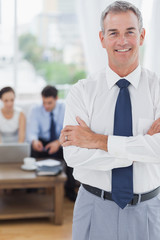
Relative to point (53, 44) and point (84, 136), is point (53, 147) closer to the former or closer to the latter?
point (84, 136)

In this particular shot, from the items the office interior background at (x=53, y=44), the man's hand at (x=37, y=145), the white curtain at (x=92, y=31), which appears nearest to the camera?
the man's hand at (x=37, y=145)

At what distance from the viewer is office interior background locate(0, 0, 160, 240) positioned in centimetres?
452

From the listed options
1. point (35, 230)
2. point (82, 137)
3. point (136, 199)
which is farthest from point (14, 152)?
point (136, 199)

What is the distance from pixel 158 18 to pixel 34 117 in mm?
1853

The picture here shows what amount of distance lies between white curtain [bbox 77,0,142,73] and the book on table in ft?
5.69

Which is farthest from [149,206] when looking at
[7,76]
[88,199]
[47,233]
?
[7,76]

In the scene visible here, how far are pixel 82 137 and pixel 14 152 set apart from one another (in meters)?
2.09

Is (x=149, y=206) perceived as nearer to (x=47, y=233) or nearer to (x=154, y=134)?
(x=154, y=134)

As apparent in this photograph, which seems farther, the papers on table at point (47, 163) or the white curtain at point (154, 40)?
the white curtain at point (154, 40)

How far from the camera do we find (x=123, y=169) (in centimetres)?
147

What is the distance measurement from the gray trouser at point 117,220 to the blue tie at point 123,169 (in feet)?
0.15

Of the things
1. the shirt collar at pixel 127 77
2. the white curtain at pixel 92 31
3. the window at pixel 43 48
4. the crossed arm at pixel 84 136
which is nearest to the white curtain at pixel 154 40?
the white curtain at pixel 92 31

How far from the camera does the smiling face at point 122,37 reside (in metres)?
1.45

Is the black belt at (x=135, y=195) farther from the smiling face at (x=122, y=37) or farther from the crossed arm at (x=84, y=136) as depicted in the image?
the smiling face at (x=122, y=37)
